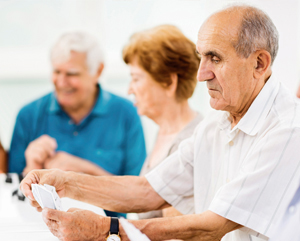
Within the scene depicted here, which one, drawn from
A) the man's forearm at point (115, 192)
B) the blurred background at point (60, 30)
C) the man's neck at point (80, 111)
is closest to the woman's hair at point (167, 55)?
the man's forearm at point (115, 192)

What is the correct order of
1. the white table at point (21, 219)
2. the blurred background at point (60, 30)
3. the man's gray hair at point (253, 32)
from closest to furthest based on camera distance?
the man's gray hair at point (253, 32), the white table at point (21, 219), the blurred background at point (60, 30)

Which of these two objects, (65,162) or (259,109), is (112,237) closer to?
(259,109)

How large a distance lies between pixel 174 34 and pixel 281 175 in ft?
3.81

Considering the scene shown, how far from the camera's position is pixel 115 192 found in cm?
146

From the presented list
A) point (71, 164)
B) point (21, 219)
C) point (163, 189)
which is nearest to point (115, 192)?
point (163, 189)

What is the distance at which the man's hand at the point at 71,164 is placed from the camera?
259cm

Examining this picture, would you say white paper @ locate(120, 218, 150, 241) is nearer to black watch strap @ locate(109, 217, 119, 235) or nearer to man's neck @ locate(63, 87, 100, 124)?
black watch strap @ locate(109, 217, 119, 235)

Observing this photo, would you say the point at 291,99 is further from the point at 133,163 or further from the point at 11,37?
the point at 11,37

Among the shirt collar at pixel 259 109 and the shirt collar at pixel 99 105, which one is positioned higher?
the shirt collar at pixel 259 109

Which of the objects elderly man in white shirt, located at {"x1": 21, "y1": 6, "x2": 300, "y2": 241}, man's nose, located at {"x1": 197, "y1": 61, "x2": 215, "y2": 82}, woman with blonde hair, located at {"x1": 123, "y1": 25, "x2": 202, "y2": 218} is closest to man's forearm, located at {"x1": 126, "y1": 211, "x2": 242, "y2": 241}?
elderly man in white shirt, located at {"x1": 21, "y1": 6, "x2": 300, "y2": 241}

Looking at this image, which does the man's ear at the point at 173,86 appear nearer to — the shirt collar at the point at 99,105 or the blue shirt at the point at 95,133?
the blue shirt at the point at 95,133

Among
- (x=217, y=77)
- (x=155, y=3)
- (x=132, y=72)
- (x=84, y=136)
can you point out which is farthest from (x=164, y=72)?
(x=155, y=3)

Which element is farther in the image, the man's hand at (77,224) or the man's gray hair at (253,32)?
the man's gray hair at (253,32)

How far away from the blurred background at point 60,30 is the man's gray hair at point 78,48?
102cm
